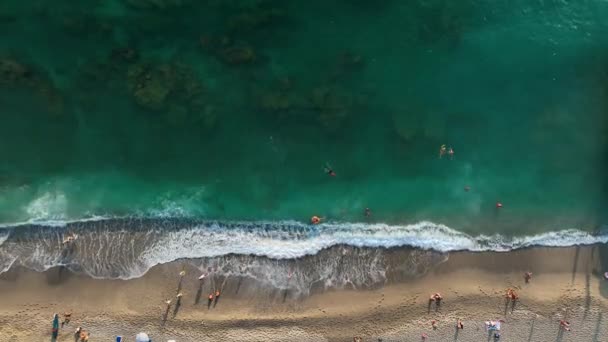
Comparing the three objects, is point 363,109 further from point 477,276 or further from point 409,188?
point 477,276

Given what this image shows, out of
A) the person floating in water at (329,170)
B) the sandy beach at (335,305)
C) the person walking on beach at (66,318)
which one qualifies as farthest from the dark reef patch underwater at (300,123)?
the person walking on beach at (66,318)

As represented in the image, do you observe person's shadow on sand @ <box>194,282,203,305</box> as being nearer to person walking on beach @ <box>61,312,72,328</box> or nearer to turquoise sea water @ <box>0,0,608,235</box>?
turquoise sea water @ <box>0,0,608,235</box>

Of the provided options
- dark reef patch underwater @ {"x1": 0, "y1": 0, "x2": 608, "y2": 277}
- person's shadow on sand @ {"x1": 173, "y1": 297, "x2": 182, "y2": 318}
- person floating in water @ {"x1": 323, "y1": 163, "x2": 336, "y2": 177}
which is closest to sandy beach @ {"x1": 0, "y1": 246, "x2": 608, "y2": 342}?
person's shadow on sand @ {"x1": 173, "y1": 297, "x2": 182, "y2": 318}

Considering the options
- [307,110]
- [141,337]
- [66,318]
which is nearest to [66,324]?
[66,318]

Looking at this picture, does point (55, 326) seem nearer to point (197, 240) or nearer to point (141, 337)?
point (141, 337)

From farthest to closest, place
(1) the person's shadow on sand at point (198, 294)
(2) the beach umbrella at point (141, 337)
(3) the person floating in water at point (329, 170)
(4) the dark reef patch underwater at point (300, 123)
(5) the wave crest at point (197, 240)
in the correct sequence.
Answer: (3) the person floating in water at point (329, 170) → (4) the dark reef patch underwater at point (300, 123) → (1) the person's shadow on sand at point (198, 294) → (5) the wave crest at point (197, 240) → (2) the beach umbrella at point (141, 337)

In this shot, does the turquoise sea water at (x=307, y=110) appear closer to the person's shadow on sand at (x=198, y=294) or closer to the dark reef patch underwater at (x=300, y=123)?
the dark reef patch underwater at (x=300, y=123)

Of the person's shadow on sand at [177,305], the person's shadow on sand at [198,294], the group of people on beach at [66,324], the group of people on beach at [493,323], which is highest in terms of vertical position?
the group of people on beach at [493,323]

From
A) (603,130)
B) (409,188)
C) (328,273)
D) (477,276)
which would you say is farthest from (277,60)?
(603,130)
